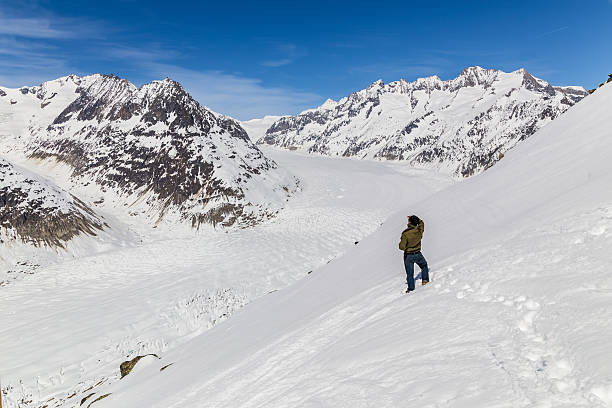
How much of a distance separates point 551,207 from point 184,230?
3497 cm

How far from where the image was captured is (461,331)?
428 centimetres

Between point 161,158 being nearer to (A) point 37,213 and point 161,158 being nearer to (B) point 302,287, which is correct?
(A) point 37,213

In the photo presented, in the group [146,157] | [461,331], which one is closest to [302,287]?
[461,331]

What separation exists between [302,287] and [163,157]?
40.7 meters

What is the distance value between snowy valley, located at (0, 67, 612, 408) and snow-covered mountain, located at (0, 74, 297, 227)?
40cm

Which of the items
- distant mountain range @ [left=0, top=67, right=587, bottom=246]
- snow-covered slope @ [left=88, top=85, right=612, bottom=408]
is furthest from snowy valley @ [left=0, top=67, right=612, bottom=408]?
distant mountain range @ [left=0, top=67, right=587, bottom=246]

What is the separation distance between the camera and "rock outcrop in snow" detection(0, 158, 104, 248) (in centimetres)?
2962

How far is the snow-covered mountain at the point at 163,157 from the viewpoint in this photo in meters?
41.4

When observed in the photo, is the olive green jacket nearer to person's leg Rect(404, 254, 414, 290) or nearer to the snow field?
person's leg Rect(404, 254, 414, 290)

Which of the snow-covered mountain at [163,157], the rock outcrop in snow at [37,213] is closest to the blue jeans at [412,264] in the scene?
the snow-covered mountain at [163,157]

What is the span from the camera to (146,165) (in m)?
47.9

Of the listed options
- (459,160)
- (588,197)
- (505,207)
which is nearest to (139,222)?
(505,207)

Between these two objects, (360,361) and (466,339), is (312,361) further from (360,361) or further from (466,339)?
(466,339)

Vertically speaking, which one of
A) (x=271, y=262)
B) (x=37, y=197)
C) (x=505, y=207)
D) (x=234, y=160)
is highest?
(x=234, y=160)
